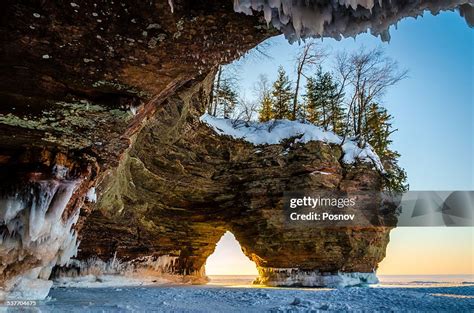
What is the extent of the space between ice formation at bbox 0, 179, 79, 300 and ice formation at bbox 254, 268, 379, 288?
507 inches

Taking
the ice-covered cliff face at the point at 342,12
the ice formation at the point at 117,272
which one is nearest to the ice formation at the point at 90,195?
the ice-covered cliff face at the point at 342,12

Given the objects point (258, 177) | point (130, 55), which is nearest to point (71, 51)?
point (130, 55)

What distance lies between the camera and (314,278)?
16.7 m

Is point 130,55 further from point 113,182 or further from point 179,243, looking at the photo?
point 179,243

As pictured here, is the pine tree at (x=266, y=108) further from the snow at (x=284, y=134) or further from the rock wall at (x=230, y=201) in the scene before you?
the rock wall at (x=230, y=201)

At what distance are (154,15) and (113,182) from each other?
9.69 m

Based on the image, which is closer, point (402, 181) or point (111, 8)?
point (111, 8)

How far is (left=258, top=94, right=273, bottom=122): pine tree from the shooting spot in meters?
26.0

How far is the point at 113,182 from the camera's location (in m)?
11.4

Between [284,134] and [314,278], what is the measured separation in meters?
7.76

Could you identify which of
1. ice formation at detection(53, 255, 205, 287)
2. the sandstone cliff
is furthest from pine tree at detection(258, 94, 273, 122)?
ice formation at detection(53, 255, 205, 287)

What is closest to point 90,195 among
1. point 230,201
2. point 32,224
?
point 32,224

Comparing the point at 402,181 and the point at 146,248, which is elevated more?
the point at 402,181

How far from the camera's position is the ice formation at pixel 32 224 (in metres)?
5.79
